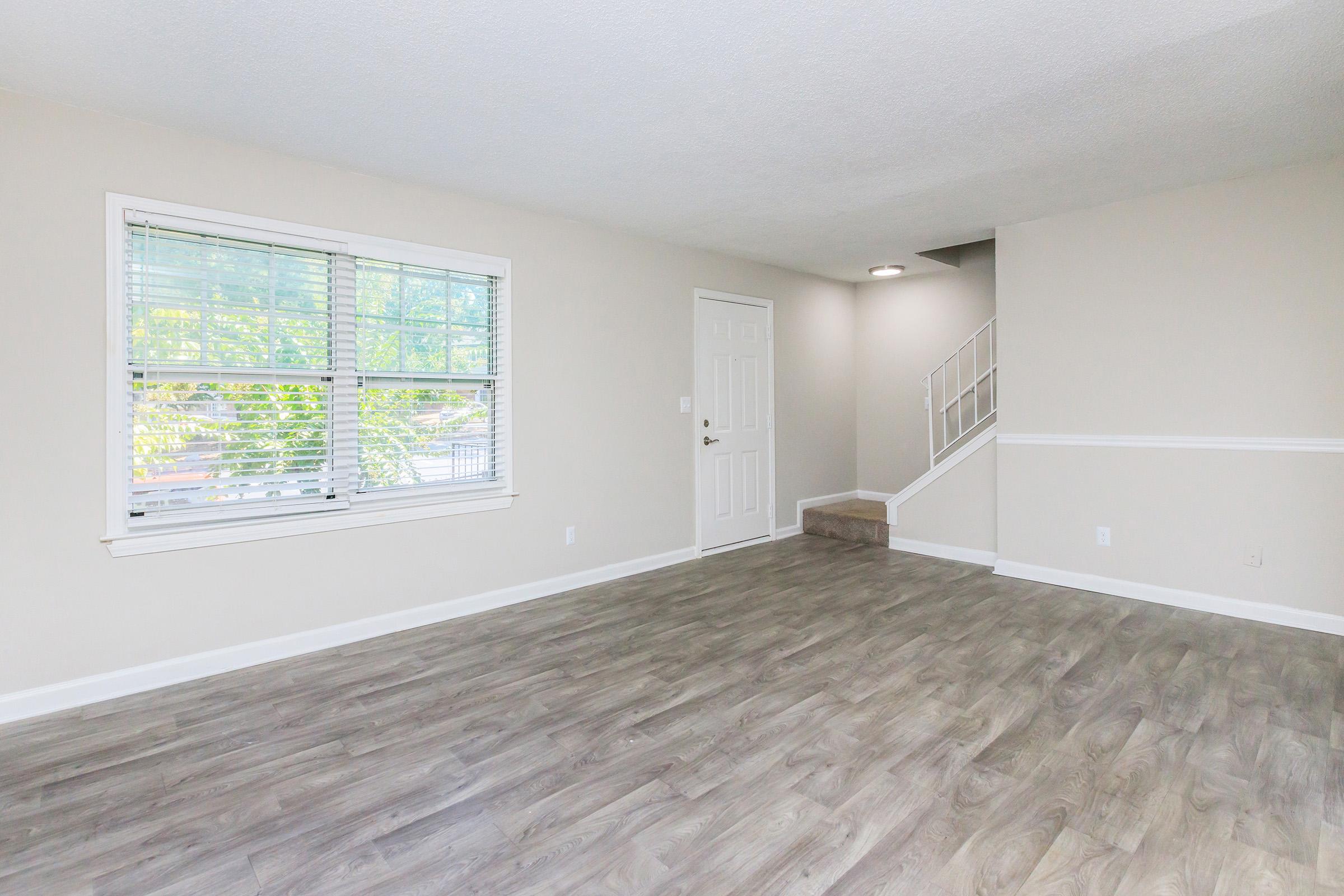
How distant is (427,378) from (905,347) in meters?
4.78

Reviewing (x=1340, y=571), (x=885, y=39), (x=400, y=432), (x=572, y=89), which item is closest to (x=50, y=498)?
(x=400, y=432)

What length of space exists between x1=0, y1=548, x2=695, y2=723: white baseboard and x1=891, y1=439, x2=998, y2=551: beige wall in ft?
8.93

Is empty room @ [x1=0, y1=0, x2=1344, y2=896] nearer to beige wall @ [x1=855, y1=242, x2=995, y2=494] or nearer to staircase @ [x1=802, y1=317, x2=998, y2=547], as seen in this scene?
staircase @ [x1=802, y1=317, x2=998, y2=547]

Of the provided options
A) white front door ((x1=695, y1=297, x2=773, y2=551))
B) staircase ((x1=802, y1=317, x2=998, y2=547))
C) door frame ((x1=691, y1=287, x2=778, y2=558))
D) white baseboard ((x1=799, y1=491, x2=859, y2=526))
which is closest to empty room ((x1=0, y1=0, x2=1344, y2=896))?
door frame ((x1=691, y1=287, x2=778, y2=558))

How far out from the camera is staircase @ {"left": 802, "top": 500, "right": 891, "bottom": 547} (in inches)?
226

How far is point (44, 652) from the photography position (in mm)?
2744

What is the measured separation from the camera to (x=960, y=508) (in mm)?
5176

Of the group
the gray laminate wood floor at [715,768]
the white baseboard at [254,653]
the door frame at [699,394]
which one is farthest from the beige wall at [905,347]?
the white baseboard at [254,653]

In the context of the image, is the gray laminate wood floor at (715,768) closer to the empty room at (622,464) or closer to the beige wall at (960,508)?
the empty room at (622,464)

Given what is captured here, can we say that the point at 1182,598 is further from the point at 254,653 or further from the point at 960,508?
the point at 254,653

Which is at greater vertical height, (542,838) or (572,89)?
(572,89)

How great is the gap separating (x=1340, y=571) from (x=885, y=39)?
147 inches

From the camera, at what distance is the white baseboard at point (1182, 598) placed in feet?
11.8

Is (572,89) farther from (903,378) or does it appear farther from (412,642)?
(903,378)
